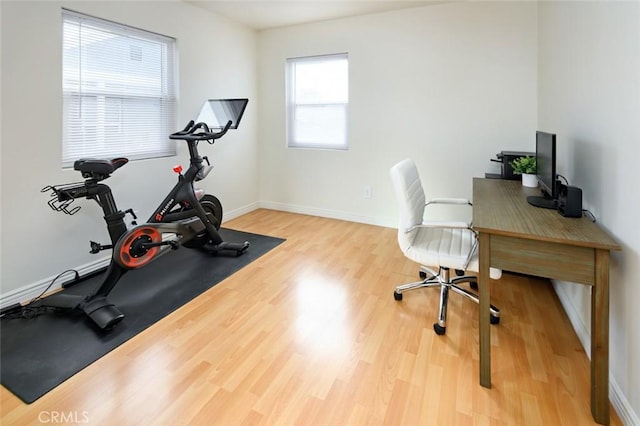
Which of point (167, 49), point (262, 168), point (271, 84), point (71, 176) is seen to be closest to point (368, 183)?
point (262, 168)

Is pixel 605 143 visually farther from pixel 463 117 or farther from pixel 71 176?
pixel 71 176

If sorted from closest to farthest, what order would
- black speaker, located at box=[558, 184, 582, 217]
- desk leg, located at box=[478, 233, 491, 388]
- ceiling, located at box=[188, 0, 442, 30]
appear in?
desk leg, located at box=[478, 233, 491, 388], black speaker, located at box=[558, 184, 582, 217], ceiling, located at box=[188, 0, 442, 30]

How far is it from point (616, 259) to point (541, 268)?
1.16ft

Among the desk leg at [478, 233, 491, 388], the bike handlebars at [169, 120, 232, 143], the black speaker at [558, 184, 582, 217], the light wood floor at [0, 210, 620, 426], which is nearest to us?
the light wood floor at [0, 210, 620, 426]

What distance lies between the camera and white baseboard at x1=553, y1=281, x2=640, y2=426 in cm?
135

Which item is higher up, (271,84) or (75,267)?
(271,84)

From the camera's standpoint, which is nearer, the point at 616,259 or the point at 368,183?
the point at 616,259

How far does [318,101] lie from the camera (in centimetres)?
443

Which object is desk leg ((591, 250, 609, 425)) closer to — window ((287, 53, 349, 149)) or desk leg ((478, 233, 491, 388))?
desk leg ((478, 233, 491, 388))

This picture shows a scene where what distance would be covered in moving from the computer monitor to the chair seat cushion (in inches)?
17.3

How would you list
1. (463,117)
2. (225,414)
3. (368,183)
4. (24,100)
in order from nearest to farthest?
(225,414) → (24,100) → (463,117) → (368,183)

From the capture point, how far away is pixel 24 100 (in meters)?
2.34

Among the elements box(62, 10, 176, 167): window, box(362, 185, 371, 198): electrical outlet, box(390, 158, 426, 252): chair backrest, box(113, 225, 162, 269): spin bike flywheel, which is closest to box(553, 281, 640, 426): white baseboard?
box(390, 158, 426, 252): chair backrest

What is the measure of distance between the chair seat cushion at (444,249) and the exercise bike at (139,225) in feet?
5.69
